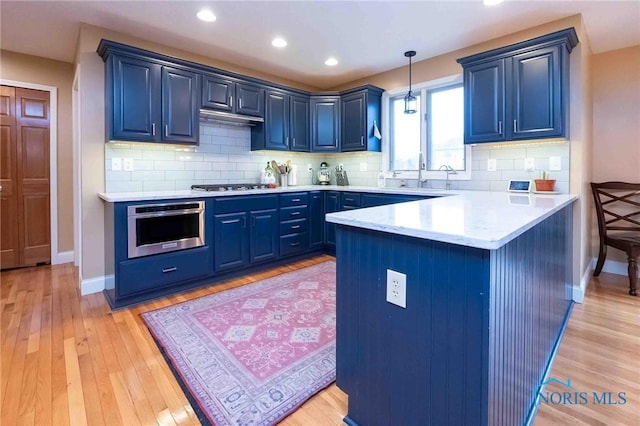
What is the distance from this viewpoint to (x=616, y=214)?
3.43 meters

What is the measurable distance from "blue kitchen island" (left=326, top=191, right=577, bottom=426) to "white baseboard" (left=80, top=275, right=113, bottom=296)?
2662mm

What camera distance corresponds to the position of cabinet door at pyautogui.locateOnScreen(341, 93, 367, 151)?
4387 millimetres

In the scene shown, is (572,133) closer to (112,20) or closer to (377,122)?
(377,122)

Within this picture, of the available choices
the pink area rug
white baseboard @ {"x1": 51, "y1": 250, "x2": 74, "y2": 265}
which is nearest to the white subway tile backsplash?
the pink area rug

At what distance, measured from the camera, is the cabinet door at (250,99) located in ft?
12.6

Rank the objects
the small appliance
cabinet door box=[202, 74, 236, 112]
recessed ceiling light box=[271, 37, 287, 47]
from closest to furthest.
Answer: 1. recessed ceiling light box=[271, 37, 287, 47]
2. cabinet door box=[202, 74, 236, 112]
3. the small appliance

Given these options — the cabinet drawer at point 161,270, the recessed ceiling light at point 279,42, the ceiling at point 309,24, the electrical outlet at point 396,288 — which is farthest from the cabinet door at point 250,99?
the electrical outlet at point 396,288

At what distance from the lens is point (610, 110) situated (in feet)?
11.7

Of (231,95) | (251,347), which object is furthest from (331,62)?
(251,347)

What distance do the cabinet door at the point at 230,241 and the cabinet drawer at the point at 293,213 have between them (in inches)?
21.4

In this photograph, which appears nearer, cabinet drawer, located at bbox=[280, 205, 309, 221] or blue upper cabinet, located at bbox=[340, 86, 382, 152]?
cabinet drawer, located at bbox=[280, 205, 309, 221]

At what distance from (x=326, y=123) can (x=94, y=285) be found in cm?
336

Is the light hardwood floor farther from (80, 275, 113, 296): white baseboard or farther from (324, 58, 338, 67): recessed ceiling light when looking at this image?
(324, 58, 338, 67): recessed ceiling light

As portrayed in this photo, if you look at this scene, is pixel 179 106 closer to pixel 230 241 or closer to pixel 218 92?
pixel 218 92
